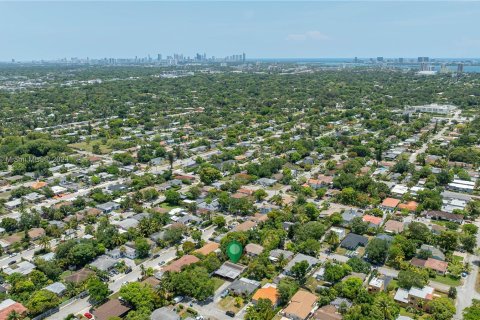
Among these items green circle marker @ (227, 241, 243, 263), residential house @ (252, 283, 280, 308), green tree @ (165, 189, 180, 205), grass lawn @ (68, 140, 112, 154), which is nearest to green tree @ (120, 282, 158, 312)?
residential house @ (252, 283, 280, 308)

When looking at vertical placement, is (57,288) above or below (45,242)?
below

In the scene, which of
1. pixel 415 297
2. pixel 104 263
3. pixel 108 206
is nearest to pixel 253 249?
pixel 104 263

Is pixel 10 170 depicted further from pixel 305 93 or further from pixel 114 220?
pixel 305 93

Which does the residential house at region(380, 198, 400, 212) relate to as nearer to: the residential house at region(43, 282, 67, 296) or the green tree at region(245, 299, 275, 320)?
the green tree at region(245, 299, 275, 320)

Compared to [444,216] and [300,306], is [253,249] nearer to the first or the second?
[300,306]

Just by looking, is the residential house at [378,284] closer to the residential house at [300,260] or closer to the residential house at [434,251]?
the residential house at [300,260]
